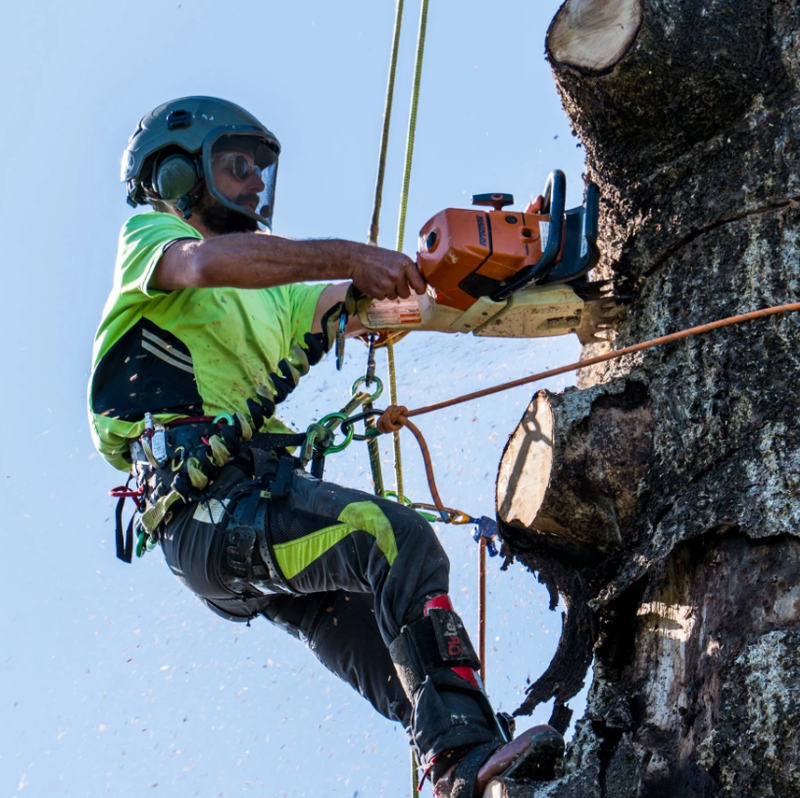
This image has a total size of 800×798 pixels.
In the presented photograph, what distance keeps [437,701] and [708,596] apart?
2.09 feet

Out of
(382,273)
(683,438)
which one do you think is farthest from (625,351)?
(382,273)

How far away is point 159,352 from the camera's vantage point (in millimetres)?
3514

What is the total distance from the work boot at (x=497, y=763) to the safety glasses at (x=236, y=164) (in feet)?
7.03

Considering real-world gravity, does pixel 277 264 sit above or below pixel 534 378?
above

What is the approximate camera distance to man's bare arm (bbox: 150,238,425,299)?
10.7 feet

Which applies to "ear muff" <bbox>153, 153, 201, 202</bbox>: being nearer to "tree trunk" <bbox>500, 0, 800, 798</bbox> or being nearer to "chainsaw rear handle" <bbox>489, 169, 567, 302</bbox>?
"chainsaw rear handle" <bbox>489, 169, 567, 302</bbox>

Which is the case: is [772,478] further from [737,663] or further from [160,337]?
[160,337]

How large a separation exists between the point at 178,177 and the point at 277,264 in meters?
0.92

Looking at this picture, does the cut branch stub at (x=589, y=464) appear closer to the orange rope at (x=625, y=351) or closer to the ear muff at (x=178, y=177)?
the orange rope at (x=625, y=351)

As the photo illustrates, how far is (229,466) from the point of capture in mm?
3330

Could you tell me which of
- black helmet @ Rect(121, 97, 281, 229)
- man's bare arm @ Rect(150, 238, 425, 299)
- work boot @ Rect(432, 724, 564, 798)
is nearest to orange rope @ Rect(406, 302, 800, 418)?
man's bare arm @ Rect(150, 238, 425, 299)

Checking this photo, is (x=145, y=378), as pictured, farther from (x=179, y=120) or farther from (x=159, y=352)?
(x=179, y=120)

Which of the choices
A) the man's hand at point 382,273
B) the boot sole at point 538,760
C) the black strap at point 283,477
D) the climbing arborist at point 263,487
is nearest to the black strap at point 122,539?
the climbing arborist at point 263,487

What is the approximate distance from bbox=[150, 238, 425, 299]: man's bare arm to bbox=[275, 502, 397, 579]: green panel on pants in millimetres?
644
